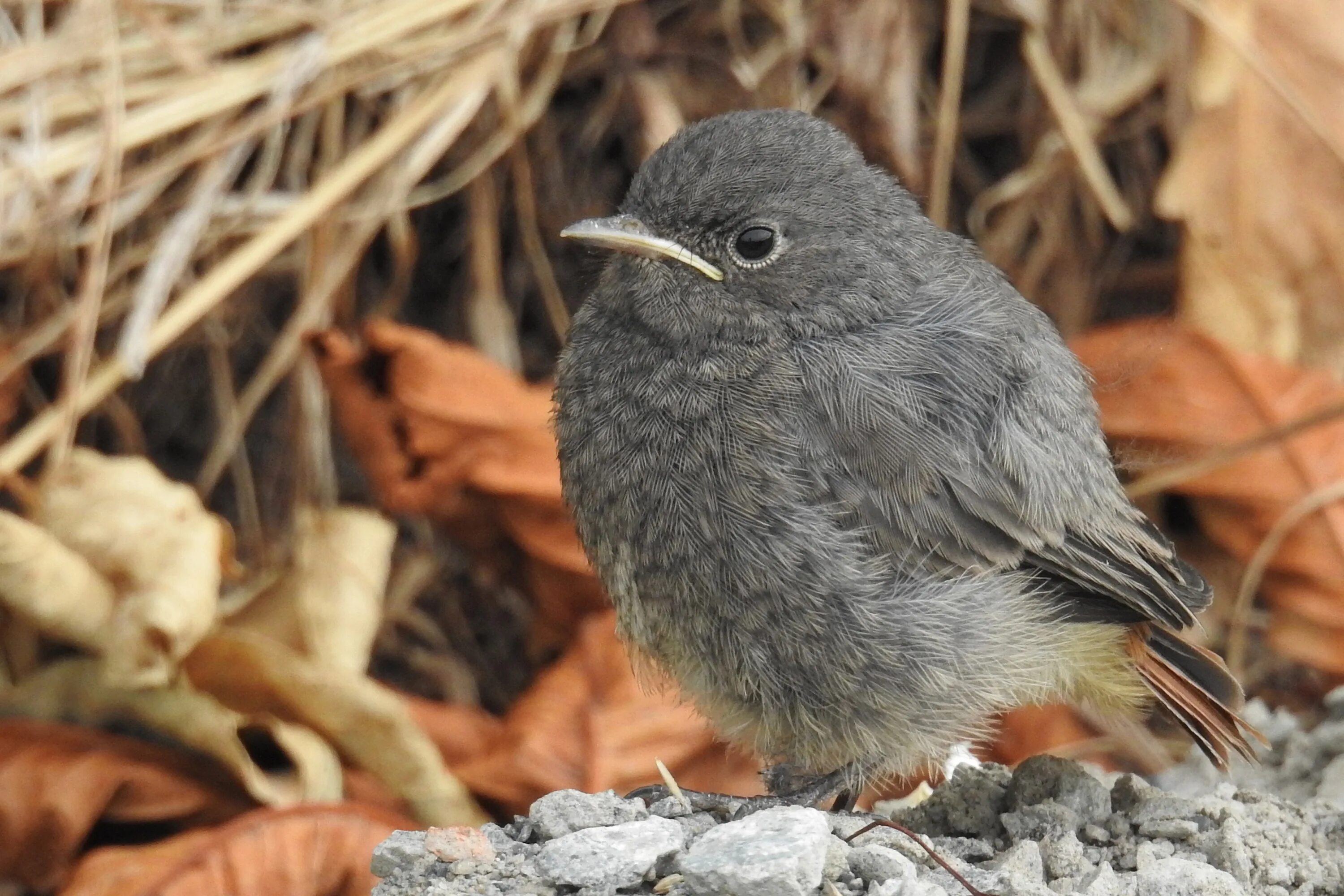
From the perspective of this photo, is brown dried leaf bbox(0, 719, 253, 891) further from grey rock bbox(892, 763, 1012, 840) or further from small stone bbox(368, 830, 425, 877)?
grey rock bbox(892, 763, 1012, 840)

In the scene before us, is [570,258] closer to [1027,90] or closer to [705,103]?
[705,103]

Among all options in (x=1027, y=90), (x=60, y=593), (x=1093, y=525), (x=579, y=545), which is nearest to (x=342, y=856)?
(x=60, y=593)

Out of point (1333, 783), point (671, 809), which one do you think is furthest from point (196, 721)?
point (1333, 783)

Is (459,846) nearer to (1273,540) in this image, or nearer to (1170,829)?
(1170,829)

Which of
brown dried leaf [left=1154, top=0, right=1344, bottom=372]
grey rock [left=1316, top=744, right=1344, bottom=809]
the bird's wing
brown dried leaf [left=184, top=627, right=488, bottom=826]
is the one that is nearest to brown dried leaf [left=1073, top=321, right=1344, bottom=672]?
brown dried leaf [left=1154, top=0, right=1344, bottom=372]

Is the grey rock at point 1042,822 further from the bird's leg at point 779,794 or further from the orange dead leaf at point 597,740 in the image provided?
the orange dead leaf at point 597,740

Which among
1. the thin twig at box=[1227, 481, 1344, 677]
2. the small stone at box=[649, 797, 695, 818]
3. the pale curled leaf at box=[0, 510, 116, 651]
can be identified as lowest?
the small stone at box=[649, 797, 695, 818]

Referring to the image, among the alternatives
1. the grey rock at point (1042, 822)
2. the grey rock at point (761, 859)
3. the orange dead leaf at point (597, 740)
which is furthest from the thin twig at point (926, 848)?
the orange dead leaf at point (597, 740)
